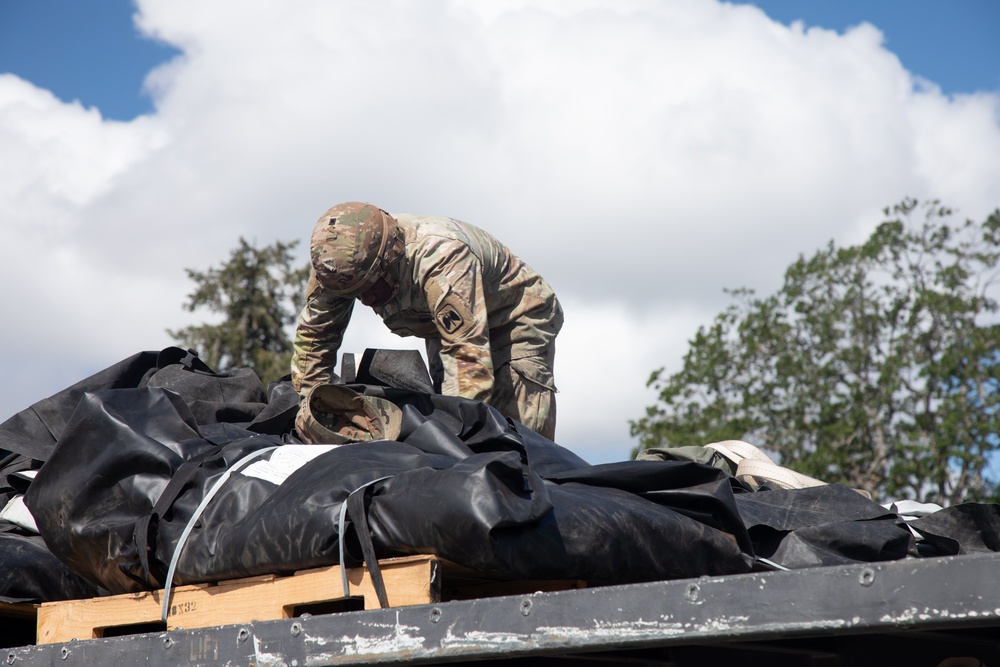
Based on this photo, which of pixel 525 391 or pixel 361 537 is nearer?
pixel 361 537

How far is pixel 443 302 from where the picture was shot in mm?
4836

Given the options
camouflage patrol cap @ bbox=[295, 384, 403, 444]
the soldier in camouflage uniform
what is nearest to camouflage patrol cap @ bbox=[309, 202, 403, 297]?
the soldier in camouflage uniform

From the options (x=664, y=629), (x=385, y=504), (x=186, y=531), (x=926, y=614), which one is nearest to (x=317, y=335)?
(x=186, y=531)

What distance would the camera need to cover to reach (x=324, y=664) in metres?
2.21

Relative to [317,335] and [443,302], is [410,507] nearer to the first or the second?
[443,302]

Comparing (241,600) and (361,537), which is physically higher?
(361,537)

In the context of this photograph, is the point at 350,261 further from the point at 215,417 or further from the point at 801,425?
the point at 801,425

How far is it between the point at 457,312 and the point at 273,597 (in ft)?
7.66

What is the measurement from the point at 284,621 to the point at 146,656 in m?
0.36

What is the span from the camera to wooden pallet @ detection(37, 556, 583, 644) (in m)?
2.43

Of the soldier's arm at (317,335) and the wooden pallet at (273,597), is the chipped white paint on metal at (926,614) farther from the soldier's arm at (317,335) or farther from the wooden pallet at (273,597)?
the soldier's arm at (317,335)

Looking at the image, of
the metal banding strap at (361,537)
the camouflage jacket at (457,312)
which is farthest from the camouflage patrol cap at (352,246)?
the metal banding strap at (361,537)

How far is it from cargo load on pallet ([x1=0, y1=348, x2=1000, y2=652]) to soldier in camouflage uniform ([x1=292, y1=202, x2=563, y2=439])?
46.0 inches

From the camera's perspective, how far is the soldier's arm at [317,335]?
5.22m
